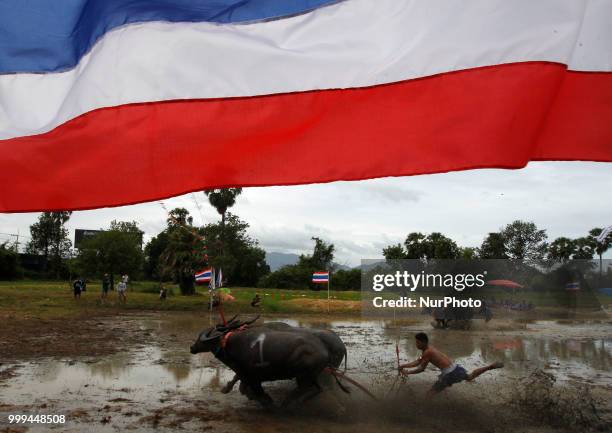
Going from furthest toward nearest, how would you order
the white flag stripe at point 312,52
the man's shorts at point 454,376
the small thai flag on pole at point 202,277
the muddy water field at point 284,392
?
the small thai flag on pole at point 202,277 < the man's shorts at point 454,376 < the muddy water field at point 284,392 < the white flag stripe at point 312,52

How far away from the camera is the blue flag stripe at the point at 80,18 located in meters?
3.81

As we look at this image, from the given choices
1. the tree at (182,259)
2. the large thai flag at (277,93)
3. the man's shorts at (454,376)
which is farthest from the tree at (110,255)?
the large thai flag at (277,93)

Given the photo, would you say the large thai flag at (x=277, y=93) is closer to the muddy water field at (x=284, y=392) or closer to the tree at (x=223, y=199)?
the muddy water field at (x=284, y=392)

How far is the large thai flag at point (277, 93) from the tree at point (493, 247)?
76.6 metres

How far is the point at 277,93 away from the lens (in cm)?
391

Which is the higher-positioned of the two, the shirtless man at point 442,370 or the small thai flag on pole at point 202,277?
the small thai flag on pole at point 202,277

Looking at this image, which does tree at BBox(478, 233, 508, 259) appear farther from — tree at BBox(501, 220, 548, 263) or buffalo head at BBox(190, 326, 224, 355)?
buffalo head at BBox(190, 326, 224, 355)

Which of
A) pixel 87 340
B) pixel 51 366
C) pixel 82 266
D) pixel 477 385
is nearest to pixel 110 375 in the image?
pixel 51 366

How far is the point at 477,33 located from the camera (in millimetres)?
3578

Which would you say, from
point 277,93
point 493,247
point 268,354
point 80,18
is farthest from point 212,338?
point 493,247

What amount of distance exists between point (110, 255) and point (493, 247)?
6087 centimetres

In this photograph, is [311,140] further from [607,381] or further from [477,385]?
[607,381]

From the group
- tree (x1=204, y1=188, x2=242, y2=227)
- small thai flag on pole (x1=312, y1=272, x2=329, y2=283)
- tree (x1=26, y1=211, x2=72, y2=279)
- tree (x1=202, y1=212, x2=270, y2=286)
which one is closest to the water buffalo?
tree (x1=202, y1=212, x2=270, y2=286)

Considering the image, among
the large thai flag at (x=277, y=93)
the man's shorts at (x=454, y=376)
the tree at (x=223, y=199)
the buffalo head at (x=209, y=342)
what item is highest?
the tree at (x=223, y=199)
